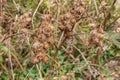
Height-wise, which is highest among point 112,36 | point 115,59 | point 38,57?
point 38,57

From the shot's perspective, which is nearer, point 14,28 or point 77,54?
point 14,28

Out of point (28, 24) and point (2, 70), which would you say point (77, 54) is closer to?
point (2, 70)

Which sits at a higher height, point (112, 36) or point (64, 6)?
point (64, 6)

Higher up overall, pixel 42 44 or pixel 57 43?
pixel 42 44

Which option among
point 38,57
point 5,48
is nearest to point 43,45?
point 38,57

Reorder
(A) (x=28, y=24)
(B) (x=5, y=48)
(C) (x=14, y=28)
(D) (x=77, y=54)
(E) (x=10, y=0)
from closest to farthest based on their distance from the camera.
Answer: (A) (x=28, y=24) < (C) (x=14, y=28) < (B) (x=5, y=48) < (D) (x=77, y=54) < (E) (x=10, y=0)

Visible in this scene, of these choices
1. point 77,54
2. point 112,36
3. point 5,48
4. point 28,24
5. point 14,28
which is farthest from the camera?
point 77,54

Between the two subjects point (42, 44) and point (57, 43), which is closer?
point (42, 44)
